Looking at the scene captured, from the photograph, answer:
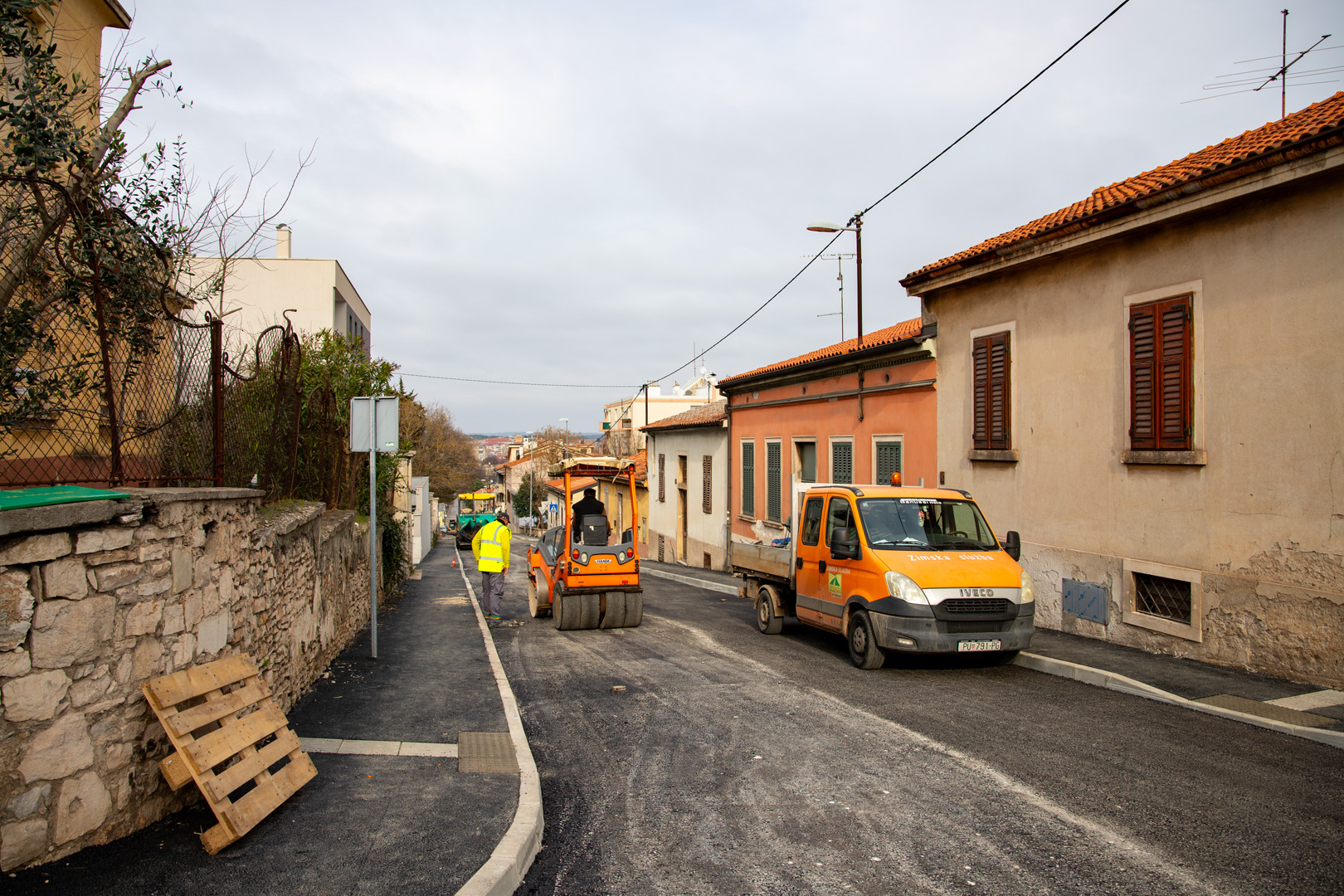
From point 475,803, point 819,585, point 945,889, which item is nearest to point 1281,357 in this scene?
point 819,585

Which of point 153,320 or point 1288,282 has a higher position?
point 1288,282

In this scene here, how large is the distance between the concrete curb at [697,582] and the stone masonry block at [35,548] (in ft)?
51.3

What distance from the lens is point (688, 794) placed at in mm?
5004

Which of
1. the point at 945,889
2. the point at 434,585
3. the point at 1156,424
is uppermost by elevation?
the point at 1156,424

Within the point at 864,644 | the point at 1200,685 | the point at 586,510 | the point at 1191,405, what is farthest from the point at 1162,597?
the point at 586,510

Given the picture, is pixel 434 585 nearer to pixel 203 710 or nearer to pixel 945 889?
pixel 203 710

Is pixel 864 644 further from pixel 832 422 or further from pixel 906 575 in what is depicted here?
pixel 832 422

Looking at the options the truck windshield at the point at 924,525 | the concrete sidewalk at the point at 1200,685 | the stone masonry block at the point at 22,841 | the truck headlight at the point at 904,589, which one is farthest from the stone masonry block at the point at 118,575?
the concrete sidewalk at the point at 1200,685

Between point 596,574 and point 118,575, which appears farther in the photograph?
point 596,574

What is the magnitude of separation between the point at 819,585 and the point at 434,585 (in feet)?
44.6

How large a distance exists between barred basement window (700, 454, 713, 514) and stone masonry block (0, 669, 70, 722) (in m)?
22.0

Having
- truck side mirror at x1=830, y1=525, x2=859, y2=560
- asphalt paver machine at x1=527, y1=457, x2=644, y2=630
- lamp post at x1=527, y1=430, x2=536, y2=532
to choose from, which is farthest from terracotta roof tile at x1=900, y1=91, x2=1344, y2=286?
lamp post at x1=527, y1=430, x2=536, y2=532

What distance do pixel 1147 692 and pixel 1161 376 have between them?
3.89 metres

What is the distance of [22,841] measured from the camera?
353 cm
